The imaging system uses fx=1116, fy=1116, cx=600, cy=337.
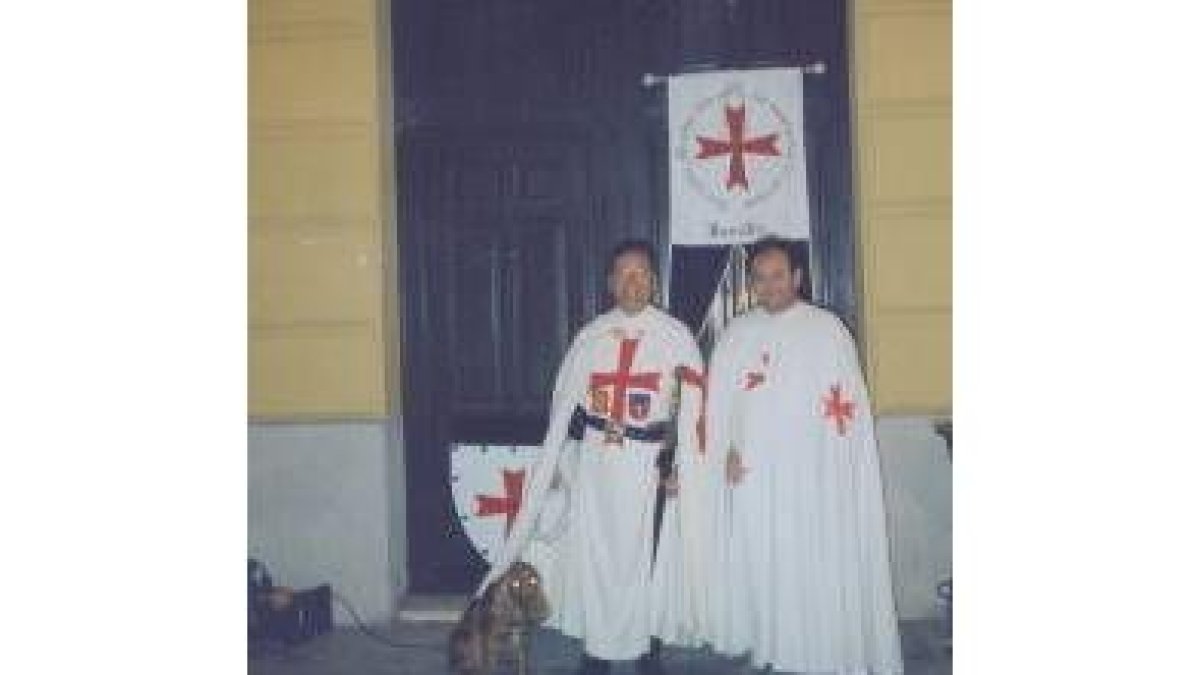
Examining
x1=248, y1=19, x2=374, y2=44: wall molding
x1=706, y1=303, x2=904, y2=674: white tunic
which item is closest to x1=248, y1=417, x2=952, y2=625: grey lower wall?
x1=706, y1=303, x2=904, y2=674: white tunic

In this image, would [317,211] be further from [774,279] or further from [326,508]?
[774,279]

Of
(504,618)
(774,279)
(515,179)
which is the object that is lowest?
(504,618)

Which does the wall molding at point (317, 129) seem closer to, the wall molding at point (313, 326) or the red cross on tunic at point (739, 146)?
the wall molding at point (313, 326)

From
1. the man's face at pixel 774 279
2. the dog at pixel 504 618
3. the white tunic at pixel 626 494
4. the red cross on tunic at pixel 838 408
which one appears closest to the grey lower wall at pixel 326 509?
the white tunic at pixel 626 494

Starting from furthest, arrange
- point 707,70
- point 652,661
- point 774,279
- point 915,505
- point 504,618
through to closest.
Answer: point 707,70 → point 915,505 → point 652,661 → point 774,279 → point 504,618

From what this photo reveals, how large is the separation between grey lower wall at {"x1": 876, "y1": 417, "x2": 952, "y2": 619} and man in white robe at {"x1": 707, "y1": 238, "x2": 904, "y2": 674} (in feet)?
2.21

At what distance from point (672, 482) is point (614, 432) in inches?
11.5

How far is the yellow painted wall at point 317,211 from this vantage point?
195 inches

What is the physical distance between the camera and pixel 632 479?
13.6ft

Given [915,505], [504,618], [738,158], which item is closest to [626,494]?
[504,618]

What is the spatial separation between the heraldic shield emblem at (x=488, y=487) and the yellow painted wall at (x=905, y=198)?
5.41 ft

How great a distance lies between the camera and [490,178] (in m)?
5.26
